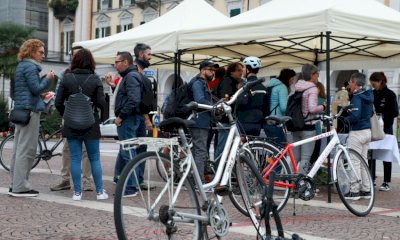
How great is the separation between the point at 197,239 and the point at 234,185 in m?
0.93

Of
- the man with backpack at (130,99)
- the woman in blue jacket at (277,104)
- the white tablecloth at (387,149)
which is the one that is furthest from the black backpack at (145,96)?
the white tablecloth at (387,149)

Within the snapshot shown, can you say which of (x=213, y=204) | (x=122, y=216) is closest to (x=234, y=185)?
(x=213, y=204)

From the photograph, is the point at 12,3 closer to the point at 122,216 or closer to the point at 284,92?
the point at 284,92

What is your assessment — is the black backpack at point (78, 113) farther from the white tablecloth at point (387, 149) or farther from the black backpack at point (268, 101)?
the white tablecloth at point (387, 149)

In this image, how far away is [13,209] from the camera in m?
7.41

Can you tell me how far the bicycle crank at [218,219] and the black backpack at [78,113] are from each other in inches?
134

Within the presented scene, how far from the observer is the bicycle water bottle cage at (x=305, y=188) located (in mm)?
7109

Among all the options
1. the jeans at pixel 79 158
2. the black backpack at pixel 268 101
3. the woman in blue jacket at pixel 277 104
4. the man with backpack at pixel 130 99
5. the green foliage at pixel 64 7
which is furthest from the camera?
the green foliage at pixel 64 7

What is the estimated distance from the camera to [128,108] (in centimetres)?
869

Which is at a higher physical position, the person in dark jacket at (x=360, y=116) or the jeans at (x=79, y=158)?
the person in dark jacket at (x=360, y=116)

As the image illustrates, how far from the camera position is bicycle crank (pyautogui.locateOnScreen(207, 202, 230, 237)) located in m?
5.03

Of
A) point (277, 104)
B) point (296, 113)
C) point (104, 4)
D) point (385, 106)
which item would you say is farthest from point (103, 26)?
point (296, 113)

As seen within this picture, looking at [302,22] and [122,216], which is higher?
[302,22]

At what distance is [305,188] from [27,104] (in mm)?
3523
